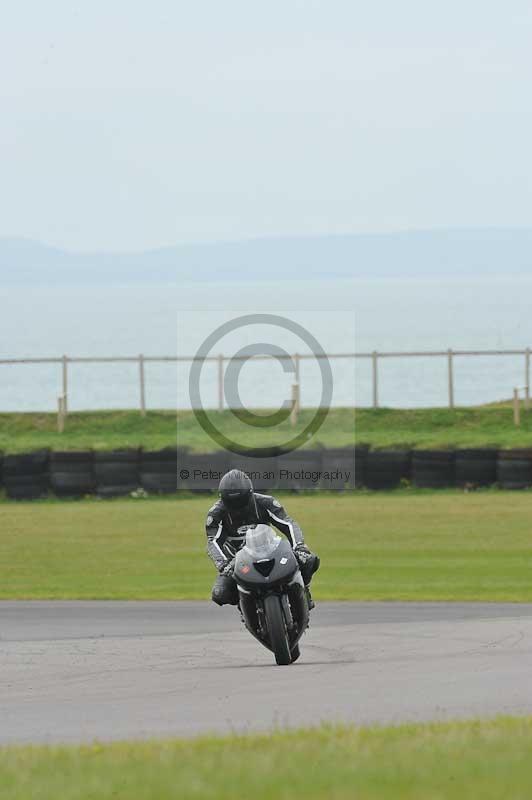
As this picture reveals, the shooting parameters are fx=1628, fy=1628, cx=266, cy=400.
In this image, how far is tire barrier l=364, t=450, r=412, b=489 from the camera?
99.3ft

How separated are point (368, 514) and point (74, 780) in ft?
67.1

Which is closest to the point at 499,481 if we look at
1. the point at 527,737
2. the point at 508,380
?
the point at 527,737

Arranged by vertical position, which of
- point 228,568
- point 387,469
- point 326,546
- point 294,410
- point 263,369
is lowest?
point 326,546

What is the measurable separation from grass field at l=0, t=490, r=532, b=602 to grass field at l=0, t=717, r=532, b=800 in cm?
989

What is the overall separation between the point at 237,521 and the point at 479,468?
56.9ft

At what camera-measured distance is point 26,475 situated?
30547 mm

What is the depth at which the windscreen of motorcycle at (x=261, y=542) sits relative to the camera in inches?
479

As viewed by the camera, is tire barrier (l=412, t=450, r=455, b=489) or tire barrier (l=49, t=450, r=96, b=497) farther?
tire barrier (l=49, t=450, r=96, b=497)

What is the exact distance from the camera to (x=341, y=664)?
12602 millimetres

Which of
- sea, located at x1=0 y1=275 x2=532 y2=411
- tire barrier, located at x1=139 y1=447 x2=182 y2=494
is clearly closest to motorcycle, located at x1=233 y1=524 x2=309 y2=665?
tire barrier, located at x1=139 y1=447 x2=182 y2=494

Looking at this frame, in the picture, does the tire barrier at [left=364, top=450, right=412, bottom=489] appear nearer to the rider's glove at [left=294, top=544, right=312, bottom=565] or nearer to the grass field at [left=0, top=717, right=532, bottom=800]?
the rider's glove at [left=294, top=544, right=312, bottom=565]

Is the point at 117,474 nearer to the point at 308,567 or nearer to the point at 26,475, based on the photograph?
the point at 26,475

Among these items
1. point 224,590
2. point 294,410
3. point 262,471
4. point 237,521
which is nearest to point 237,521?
point 237,521

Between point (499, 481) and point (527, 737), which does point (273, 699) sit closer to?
point (527, 737)
